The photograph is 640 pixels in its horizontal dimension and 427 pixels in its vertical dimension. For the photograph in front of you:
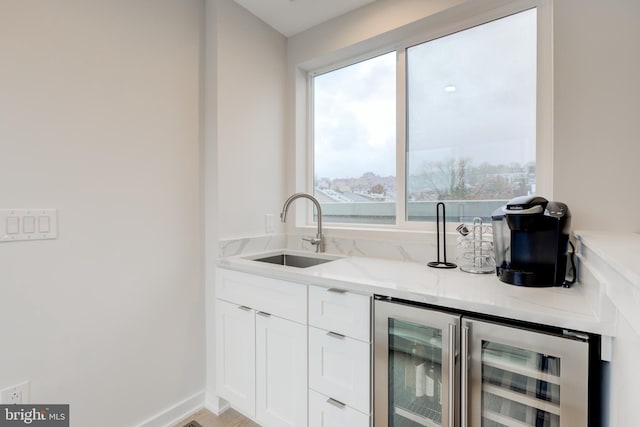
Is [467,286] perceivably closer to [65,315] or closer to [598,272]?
[598,272]

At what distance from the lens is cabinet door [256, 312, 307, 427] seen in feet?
4.74

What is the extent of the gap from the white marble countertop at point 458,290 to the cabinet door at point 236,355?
0.28 meters

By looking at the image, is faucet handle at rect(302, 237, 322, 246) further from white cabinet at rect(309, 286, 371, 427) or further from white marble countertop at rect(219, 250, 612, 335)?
white cabinet at rect(309, 286, 371, 427)

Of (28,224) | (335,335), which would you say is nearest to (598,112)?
(335,335)

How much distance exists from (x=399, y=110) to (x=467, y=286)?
121 cm

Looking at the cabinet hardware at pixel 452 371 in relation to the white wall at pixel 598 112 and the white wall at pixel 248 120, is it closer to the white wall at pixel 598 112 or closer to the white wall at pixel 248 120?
the white wall at pixel 598 112

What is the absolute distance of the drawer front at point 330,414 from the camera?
126cm

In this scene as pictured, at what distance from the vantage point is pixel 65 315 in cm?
137

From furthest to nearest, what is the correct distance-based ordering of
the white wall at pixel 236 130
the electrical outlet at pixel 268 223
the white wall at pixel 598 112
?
the electrical outlet at pixel 268 223 → the white wall at pixel 236 130 → the white wall at pixel 598 112

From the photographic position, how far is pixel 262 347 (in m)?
1.60

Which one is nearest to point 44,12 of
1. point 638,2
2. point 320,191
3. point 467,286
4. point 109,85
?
point 109,85

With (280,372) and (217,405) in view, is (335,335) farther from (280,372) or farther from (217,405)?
(217,405)

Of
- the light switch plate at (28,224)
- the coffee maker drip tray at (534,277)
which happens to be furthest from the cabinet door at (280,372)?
the light switch plate at (28,224)

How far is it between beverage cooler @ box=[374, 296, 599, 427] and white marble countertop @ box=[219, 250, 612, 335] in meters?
0.05
